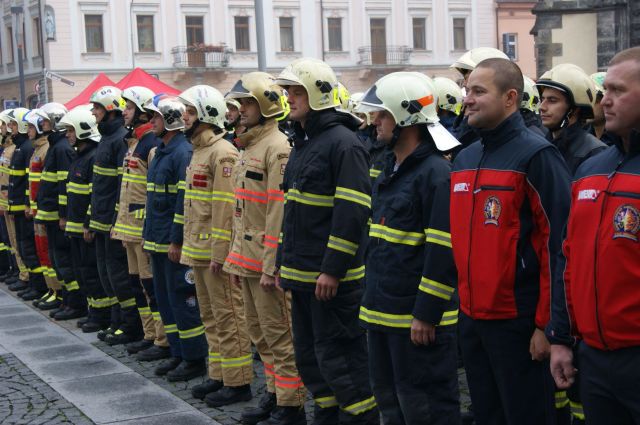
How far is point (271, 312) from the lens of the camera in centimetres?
689

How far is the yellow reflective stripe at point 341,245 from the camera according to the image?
588 centimetres

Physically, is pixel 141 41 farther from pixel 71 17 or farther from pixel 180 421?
pixel 180 421

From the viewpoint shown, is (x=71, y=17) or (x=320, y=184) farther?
(x=71, y=17)

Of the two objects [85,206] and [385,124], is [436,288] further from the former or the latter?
[85,206]

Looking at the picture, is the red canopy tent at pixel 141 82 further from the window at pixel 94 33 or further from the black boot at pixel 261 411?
the window at pixel 94 33

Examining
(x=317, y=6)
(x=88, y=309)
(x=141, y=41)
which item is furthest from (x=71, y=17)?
(x=88, y=309)

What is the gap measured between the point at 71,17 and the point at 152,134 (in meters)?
42.5

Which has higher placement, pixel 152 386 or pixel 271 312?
pixel 271 312

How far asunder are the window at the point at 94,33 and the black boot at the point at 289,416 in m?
45.6

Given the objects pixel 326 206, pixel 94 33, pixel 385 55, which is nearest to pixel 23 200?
pixel 326 206

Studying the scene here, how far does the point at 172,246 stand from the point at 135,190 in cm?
143

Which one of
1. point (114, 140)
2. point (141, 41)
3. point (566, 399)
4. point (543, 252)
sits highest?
point (141, 41)

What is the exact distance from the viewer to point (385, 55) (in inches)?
2229

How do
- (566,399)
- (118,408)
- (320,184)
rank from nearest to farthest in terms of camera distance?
(566,399)
(320,184)
(118,408)
